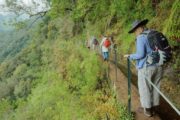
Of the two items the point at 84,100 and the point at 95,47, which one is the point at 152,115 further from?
the point at 95,47

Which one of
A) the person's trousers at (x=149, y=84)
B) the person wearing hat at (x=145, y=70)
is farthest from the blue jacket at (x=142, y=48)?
the person's trousers at (x=149, y=84)

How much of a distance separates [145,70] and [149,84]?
0.30m

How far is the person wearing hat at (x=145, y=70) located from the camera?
20.1 feet

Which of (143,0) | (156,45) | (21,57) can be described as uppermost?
(143,0)

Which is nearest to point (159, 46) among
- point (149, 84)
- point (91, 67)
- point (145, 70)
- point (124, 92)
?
point (145, 70)

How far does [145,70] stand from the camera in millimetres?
6312

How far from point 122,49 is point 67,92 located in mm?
5059

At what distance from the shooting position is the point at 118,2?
1977cm

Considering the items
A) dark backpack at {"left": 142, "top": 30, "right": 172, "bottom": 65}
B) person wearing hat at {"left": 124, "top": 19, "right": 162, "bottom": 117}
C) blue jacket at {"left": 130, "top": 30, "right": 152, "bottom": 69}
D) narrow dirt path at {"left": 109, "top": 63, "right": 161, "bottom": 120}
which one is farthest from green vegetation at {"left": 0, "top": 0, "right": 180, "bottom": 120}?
dark backpack at {"left": 142, "top": 30, "right": 172, "bottom": 65}

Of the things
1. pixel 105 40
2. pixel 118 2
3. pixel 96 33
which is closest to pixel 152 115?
pixel 105 40

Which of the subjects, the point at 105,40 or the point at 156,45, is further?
the point at 105,40

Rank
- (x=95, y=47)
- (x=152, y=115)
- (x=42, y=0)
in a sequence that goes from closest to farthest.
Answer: (x=152, y=115)
(x=95, y=47)
(x=42, y=0)

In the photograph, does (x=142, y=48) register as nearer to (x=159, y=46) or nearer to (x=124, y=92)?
(x=159, y=46)

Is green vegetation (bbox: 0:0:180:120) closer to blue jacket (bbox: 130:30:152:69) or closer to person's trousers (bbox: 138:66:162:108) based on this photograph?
person's trousers (bbox: 138:66:162:108)
